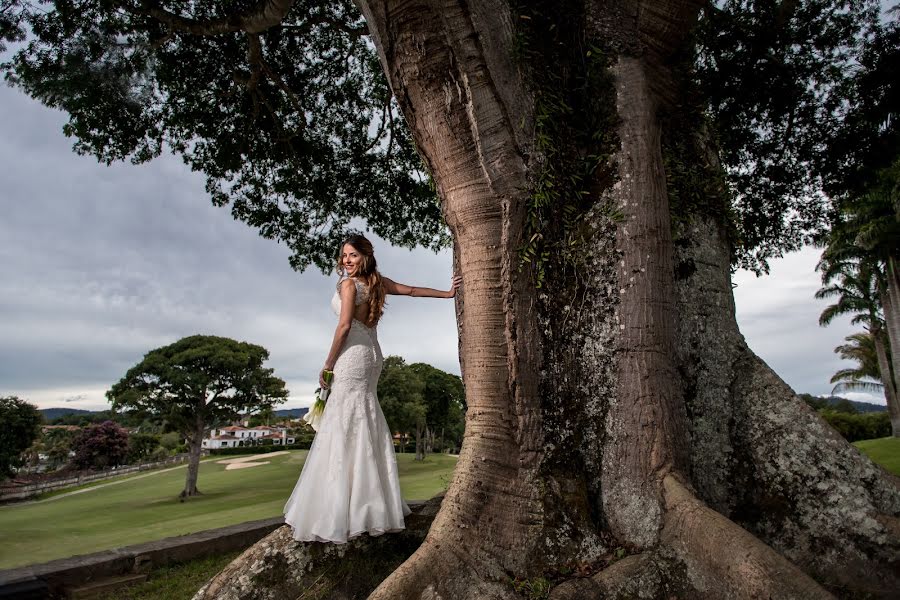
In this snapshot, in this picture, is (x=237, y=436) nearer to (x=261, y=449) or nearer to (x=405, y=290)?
(x=261, y=449)

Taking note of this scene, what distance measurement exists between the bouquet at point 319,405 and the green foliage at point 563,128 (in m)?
1.69

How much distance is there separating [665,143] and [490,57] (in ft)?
5.28

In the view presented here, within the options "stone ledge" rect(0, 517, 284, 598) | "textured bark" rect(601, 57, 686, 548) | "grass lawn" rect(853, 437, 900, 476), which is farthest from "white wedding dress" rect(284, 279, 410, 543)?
"grass lawn" rect(853, 437, 900, 476)

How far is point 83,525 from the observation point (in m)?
19.5

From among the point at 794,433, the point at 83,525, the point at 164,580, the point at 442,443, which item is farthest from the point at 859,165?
the point at 442,443

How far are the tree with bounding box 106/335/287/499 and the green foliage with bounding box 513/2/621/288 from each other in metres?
26.2

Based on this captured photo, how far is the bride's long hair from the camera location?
4.05 meters

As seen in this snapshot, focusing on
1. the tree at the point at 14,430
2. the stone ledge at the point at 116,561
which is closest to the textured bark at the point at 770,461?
the stone ledge at the point at 116,561

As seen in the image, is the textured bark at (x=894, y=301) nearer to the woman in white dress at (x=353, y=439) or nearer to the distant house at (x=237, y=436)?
the woman in white dress at (x=353, y=439)

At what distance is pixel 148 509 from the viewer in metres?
24.1

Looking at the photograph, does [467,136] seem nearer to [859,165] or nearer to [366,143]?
[366,143]

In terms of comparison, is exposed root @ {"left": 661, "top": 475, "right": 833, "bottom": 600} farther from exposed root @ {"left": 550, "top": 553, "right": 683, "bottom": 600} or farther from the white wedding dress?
the white wedding dress

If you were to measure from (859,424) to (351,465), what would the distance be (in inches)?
1213

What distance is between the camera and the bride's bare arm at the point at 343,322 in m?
3.89
